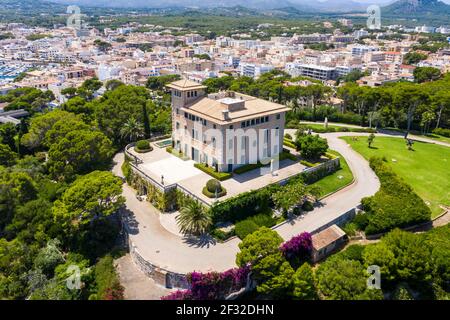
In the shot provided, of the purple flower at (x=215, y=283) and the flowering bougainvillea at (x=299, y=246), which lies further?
the flowering bougainvillea at (x=299, y=246)

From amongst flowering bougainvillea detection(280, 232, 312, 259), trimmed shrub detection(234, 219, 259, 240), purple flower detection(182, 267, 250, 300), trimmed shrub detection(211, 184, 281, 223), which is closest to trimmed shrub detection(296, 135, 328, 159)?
trimmed shrub detection(211, 184, 281, 223)

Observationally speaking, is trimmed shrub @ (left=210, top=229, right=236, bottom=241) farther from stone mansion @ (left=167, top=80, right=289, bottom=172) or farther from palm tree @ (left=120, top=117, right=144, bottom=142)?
palm tree @ (left=120, top=117, right=144, bottom=142)

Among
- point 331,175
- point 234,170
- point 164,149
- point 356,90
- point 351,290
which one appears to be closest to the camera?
point 351,290

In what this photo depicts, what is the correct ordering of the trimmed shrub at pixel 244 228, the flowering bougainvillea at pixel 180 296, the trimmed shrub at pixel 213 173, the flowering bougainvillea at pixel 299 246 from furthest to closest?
the trimmed shrub at pixel 213 173 → the trimmed shrub at pixel 244 228 → the flowering bougainvillea at pixel 299 246 → the flowering bougainvillea at pixel 180 296

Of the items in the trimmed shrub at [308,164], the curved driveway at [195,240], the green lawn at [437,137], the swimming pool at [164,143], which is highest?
the swimming pool at [164,143]

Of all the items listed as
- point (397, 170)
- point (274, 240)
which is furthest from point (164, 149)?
point (397, 170)

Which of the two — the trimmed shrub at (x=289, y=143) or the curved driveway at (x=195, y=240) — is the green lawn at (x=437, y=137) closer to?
the curved driveway at (x=195, y=240)

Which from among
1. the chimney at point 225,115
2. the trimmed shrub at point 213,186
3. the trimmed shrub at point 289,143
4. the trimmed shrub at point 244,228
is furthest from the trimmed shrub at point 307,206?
the trimmed shrub at point 289,143
